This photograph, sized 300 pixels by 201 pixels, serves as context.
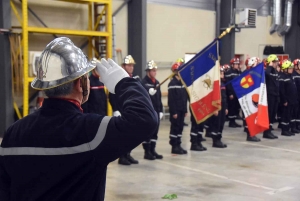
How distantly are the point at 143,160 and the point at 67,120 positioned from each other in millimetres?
6071

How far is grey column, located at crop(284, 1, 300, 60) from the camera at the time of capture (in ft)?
57.1

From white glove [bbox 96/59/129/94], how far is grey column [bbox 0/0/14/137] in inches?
339

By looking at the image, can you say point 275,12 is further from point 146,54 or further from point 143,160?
point 143,160

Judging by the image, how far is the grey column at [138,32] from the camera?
12.6 m

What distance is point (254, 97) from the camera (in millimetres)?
9070

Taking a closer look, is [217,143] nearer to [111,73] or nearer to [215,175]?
[215,175]

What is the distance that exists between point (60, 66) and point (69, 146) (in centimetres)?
32

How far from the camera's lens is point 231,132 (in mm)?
11289

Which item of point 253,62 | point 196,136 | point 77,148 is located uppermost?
point 253,62

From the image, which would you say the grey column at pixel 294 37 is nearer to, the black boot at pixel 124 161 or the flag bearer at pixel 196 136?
the flag bearer at pixel 196 136

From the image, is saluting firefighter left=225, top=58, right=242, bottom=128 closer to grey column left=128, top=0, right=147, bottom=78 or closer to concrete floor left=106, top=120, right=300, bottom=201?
grey column left=128, top=0, right=147, bottom=78

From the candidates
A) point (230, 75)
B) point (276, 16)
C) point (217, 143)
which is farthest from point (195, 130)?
point (276, 16)

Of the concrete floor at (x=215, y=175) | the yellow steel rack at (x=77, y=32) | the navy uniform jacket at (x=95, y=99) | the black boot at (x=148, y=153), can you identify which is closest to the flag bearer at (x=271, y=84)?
the concrete floor at (x=215, y=175)

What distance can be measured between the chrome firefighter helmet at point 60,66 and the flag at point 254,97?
7.75m
